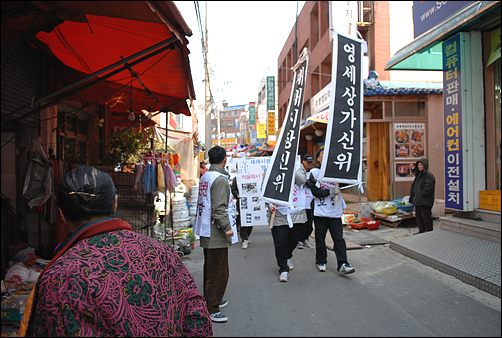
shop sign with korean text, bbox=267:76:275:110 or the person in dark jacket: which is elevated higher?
shop sign with korean text, bbox=267:76:275:110

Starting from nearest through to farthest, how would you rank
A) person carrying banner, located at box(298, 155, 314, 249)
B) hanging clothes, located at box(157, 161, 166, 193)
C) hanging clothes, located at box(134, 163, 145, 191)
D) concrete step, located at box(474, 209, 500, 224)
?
hanging clothes, located at box(134, 163, 145, 191) → hanging clothes, located at box(157, 161, 166, 193) → concrete step, located at box(474, 209, 500, 224) → person carrying banner, located at box(298, 155, 314, 249)

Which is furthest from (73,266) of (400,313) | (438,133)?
(438,133)

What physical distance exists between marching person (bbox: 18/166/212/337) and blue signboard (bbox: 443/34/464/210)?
6.96 metres

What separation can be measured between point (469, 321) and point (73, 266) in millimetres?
4139

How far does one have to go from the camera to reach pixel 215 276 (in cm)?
410

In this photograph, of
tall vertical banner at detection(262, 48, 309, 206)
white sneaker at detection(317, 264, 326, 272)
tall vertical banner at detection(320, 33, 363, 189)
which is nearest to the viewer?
tall vertical banner at detection(320, 33, 363, 189)

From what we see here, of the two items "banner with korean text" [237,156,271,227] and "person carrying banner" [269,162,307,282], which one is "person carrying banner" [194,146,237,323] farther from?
"banner with korean text" [237,156,271,227]

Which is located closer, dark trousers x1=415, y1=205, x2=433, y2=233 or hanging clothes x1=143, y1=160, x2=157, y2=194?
hanging clothes x1=143, y1=160, x2=157, y2=194

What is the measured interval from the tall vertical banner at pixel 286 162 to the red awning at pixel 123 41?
1573mm

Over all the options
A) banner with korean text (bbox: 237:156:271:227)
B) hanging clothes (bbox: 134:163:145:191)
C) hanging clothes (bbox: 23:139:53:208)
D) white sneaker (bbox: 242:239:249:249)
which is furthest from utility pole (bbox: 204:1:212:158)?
hanging clothes (bbox: 23:139:53:208)

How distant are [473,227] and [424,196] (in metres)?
1.32

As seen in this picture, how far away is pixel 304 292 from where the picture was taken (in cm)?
491

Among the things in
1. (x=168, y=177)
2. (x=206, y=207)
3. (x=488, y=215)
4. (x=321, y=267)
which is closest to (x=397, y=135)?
(x=488, y=215)

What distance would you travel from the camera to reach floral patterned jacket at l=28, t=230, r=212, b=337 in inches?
48.0
